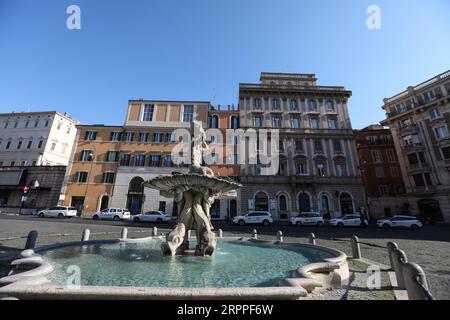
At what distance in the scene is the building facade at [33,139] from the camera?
3928 centimetres

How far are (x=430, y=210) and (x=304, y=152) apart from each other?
1802 centimetres

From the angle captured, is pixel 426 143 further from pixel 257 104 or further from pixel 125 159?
pixel 125 159

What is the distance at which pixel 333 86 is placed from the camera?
36.1m

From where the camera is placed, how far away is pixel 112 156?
101 ft

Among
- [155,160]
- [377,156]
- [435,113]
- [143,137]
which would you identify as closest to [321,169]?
[377,156]

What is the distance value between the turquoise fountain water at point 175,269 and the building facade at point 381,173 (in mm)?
32559

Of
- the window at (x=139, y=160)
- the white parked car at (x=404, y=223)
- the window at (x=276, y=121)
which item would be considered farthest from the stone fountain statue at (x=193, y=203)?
the window at (x=276, y=121)

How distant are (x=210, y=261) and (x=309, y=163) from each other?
93.5 feet

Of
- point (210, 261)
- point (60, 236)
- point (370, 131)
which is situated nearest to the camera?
point (210, 261)

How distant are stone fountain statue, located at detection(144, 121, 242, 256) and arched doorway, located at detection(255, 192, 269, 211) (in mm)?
22297

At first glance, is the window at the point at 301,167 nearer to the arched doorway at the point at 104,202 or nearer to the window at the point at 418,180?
the window at the point at 418,180

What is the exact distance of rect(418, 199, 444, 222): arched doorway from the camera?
27016 millimetres
